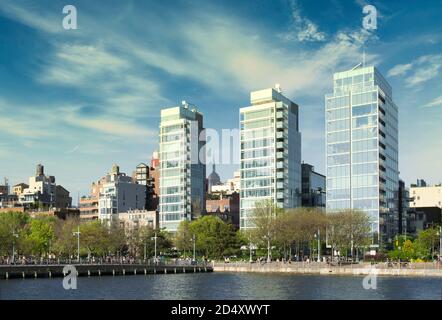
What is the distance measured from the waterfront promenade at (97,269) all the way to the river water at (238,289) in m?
10.0

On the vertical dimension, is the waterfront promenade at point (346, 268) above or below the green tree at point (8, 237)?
below

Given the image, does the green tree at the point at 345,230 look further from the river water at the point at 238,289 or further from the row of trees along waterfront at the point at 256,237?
the river water at the point at 238,289

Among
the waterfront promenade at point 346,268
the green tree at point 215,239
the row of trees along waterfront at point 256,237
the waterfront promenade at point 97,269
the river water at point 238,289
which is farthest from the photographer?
the green tree at point 215,239

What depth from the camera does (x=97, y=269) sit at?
153750 mm

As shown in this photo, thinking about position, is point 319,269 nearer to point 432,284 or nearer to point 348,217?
point 348,217

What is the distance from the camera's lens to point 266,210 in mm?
188000

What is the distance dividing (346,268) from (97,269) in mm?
53858

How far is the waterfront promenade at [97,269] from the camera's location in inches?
5388

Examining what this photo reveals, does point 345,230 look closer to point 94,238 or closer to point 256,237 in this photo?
point 256,237

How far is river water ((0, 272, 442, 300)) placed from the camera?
9412 centimetres

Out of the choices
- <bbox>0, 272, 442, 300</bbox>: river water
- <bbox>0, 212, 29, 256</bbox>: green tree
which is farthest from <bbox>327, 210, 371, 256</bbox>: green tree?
<bbox>0, 212, 29, 256</bbox>: green tree

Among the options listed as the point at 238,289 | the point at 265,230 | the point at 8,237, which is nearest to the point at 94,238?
the point at 8,237

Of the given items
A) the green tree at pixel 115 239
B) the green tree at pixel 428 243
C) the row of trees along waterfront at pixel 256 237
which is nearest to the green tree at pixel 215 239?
the row of trees along waterfront at pixel 256 237

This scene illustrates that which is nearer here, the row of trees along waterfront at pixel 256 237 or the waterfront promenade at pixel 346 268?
the waterfront promenade at pixel 346 268
